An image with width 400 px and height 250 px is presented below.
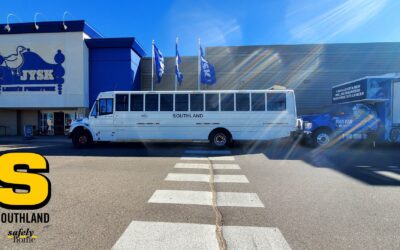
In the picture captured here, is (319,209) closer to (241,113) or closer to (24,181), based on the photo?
(24,181)

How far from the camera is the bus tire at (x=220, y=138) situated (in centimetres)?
1161

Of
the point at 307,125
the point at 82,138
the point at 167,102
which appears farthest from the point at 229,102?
the point at 82,138

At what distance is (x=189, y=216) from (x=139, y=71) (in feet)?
65.0

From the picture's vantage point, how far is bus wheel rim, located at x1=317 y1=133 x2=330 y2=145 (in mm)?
11539

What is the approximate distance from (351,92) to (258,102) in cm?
523

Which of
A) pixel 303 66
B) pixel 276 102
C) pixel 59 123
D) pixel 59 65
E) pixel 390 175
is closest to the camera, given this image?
pixel 390 175

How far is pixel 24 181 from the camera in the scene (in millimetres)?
4055

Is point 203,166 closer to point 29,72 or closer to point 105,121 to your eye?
point 105,121

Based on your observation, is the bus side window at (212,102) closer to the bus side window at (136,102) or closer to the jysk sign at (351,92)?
the bus side window at (136,102)

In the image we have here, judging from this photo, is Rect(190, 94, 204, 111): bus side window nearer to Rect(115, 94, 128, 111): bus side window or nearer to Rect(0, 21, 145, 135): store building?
Rect(115, 94, 128, 111): bus side window

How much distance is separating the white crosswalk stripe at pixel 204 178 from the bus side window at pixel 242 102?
230 inches

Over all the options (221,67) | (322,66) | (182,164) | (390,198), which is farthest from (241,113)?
(322,66)

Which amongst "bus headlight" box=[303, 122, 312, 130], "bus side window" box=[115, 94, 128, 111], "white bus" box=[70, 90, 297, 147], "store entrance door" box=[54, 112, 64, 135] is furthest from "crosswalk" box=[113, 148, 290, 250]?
"store entrance door" box=[54, 112, 64, 135]

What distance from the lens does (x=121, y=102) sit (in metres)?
12.0
